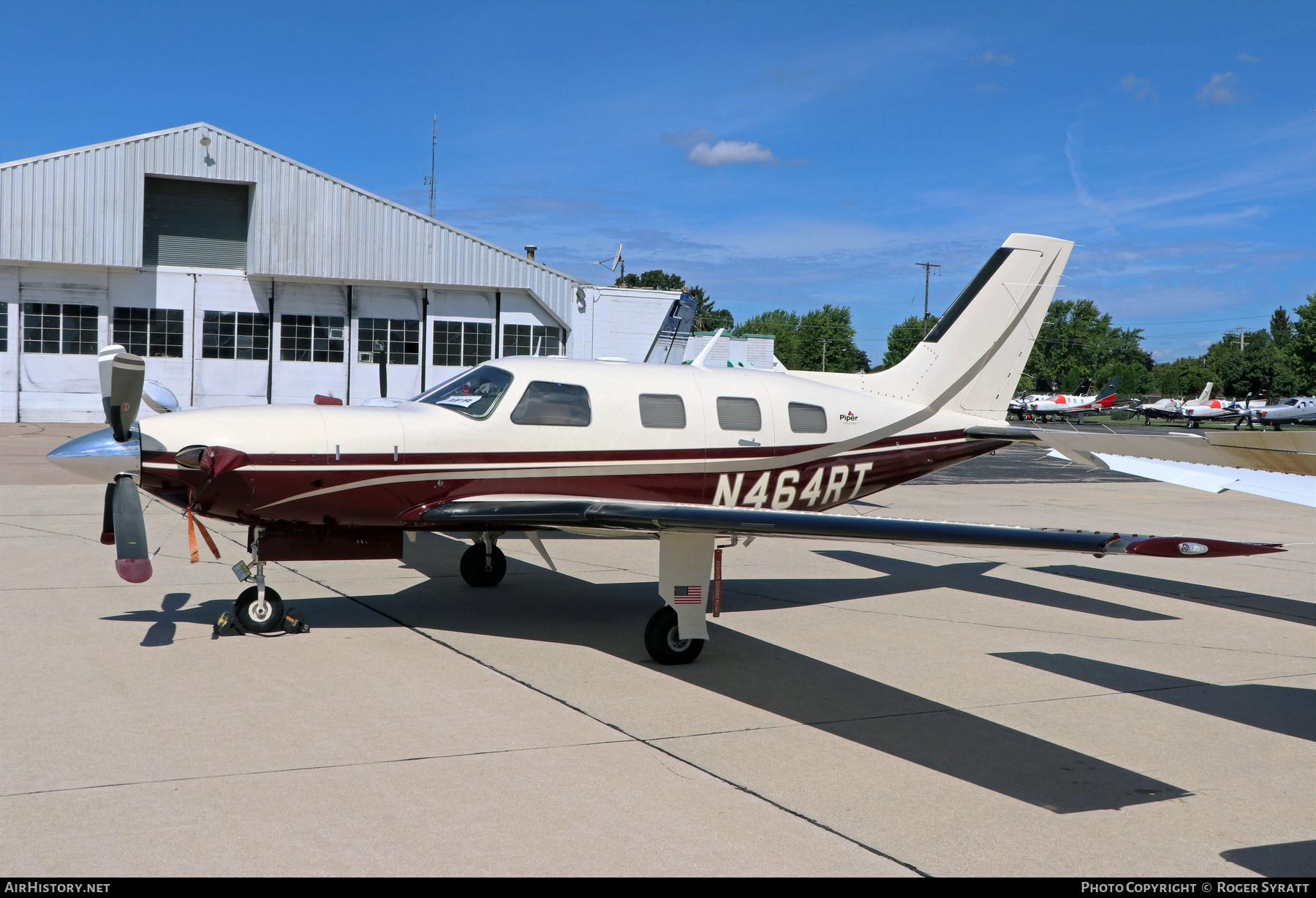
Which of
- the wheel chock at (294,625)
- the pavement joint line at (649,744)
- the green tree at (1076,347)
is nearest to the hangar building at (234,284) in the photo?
the pavement joint line at (649,744)

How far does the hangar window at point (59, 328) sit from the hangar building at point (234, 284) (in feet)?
0.17

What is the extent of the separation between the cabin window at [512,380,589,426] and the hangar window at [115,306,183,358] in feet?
102

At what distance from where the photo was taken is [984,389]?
11.2 meters

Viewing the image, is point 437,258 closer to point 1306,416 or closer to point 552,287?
point 552,287

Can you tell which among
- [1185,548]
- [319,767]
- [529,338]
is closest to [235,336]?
[529,338]

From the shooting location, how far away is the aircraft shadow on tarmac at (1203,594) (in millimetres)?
10133

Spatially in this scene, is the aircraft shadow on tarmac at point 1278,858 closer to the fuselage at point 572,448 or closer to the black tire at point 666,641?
the black tire at point 666,641

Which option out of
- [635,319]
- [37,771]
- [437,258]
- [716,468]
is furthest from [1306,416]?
[37,771]

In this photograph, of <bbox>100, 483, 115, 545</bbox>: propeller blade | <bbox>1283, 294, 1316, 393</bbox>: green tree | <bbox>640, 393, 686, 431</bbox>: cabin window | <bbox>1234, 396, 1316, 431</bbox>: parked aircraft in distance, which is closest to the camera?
<bbox>100, 483, 115, 545</bbox>: propeller blade

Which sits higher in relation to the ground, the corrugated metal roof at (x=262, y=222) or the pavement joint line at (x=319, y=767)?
the corrugated metal roof at (x=262, y=222)

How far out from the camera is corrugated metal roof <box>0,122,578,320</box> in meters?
32.4

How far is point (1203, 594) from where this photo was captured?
36.4 ft

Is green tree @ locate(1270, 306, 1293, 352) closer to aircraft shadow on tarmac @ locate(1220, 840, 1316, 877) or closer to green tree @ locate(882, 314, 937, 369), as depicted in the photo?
green tree @ locate(882, 314, 937, 369)

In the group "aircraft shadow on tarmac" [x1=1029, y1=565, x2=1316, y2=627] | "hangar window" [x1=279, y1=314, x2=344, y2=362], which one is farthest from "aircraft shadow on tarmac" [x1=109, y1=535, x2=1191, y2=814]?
"hangar window" [x1=279, y1=314, x2=344, y2=362]
